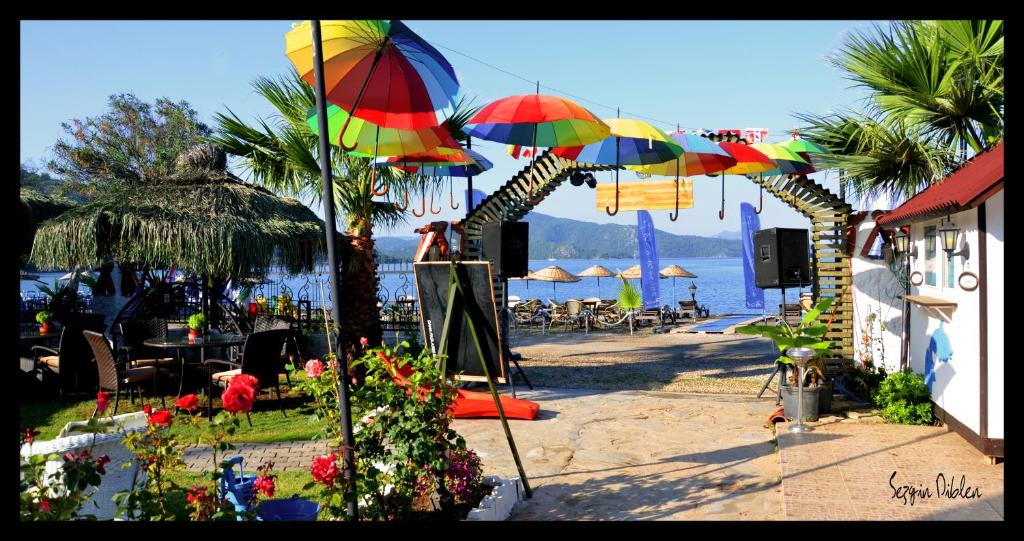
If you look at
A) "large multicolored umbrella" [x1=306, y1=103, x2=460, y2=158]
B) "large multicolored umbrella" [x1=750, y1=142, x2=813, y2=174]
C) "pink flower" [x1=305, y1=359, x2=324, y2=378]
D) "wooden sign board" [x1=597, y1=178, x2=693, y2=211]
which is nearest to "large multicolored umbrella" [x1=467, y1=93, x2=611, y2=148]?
"large multicolored umbrella" [x1=306, y1=103, x2=460, y2=158]

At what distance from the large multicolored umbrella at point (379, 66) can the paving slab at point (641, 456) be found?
2.97m

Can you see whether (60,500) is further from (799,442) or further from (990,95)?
(990,95)

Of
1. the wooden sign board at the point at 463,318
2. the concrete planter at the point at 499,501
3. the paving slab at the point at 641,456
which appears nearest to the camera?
the concrete planter at the point at 499,501

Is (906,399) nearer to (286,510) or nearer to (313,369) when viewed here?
(313,369)

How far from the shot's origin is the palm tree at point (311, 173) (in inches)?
417

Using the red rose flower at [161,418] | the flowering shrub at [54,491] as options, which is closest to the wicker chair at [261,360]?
the red rose flower at [161,418]

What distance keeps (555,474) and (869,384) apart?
493cm

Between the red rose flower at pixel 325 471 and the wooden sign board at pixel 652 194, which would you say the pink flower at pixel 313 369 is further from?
the wooden sign board at pixel 652 194

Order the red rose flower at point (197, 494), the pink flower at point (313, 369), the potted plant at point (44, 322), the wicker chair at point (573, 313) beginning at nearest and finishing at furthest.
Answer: the red rose flower at point (197, 494) < the pink flower at point (313, 369) < the potted plant at point (44, 322) < the wicker chair at point (573, 313)

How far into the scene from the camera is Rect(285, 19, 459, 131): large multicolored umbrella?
487 centimetres

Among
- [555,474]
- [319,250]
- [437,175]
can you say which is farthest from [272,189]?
[555,474]

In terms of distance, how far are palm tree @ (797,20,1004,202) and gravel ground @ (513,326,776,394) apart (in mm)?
3291

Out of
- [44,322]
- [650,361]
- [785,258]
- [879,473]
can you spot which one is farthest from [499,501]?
[650,361]

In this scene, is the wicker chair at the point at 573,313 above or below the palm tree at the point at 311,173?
below
